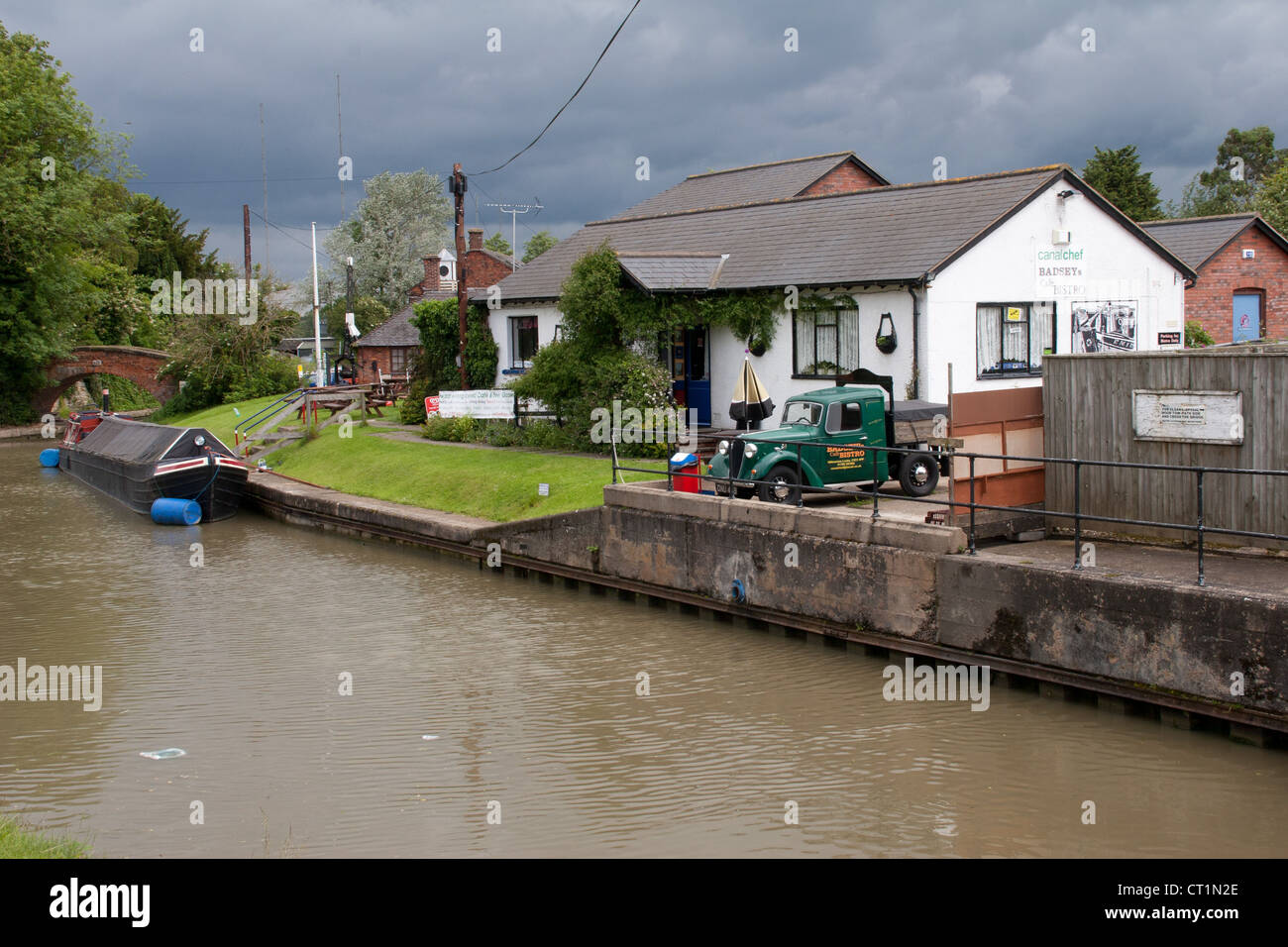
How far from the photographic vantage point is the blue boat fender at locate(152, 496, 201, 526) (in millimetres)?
25422

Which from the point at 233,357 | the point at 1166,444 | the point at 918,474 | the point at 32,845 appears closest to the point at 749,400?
the point at 918,474

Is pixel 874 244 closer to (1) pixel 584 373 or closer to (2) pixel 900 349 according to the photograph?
(2) pixel 900 349

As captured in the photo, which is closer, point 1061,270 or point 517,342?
point 1061,270

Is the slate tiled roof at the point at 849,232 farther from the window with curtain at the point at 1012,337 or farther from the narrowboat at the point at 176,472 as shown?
the narrowboat at the point at 176,472

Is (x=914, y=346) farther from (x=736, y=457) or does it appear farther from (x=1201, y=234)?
(x=1201, y=234)

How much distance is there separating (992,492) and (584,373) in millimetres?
11913

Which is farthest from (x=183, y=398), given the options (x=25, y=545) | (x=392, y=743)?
(x=392, y=743)

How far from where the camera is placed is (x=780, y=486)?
16.5 meters

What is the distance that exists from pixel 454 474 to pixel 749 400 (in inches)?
261

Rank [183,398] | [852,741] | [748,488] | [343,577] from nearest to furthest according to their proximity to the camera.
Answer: [852,741]
[748,488]
[343,577]
[183,398]

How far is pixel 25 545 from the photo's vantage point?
22938 millimetres

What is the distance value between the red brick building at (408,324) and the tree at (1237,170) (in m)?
Answer: 39.9

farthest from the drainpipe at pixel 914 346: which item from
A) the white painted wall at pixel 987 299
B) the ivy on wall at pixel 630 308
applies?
the ivy on wall at pixel 630 308

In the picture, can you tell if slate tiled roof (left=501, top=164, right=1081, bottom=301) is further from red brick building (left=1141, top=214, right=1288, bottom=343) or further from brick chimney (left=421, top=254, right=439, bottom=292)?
brick chimney (left=421, top=254, right=439, bottom=292)
